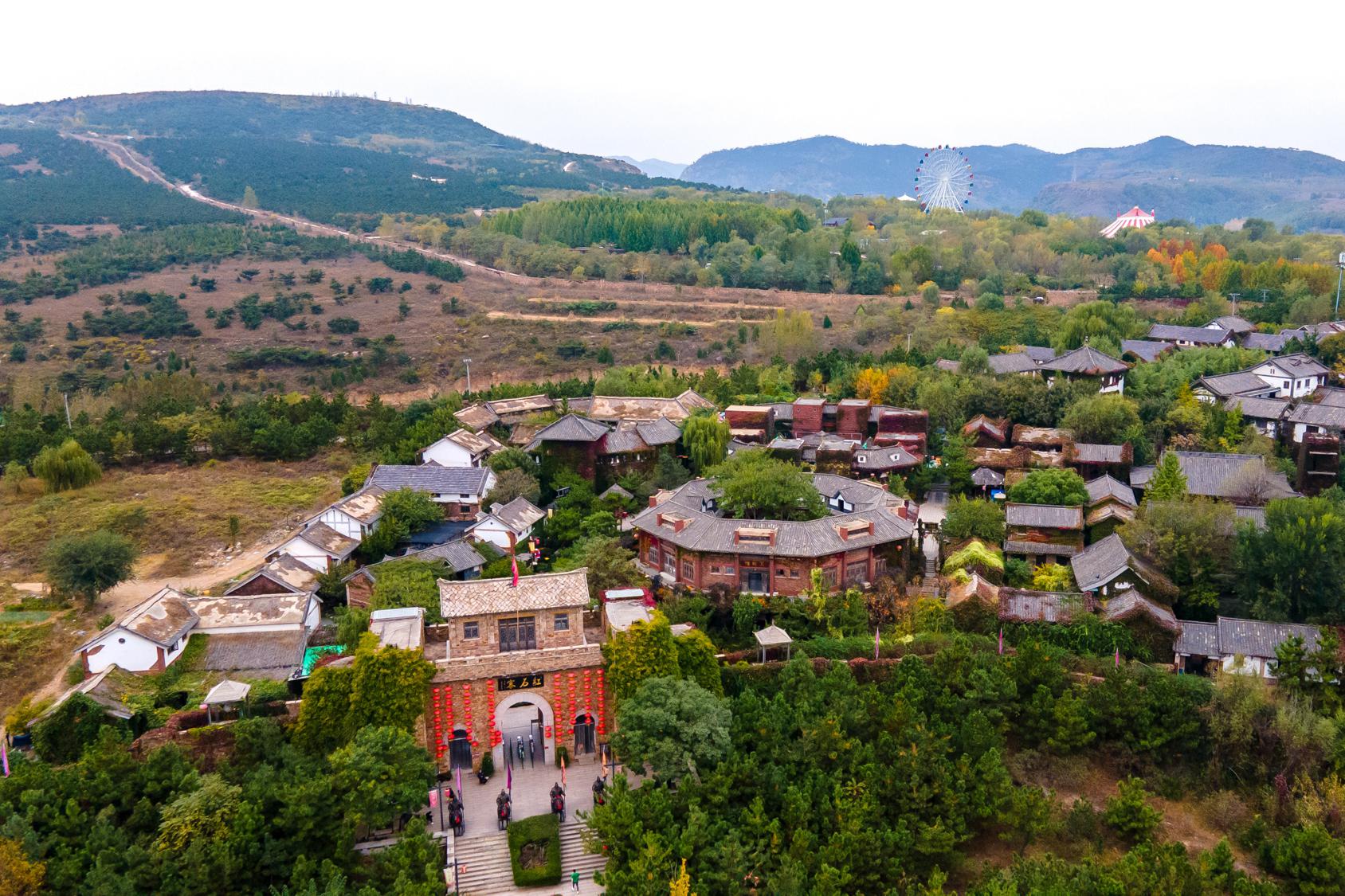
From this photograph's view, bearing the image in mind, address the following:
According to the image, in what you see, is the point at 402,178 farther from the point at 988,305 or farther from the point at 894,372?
the point at 894,372

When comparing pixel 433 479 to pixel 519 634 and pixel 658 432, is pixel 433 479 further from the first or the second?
pixel 519 634

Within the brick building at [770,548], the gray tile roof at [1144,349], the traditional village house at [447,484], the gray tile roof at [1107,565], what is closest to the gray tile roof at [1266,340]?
the gray tile roof at [1144,349]

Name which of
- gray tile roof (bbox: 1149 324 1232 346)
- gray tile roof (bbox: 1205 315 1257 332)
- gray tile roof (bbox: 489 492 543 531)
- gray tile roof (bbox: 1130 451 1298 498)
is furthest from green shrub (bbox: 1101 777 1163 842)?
gray tile roof (bbox: 1205 315 1257 332)

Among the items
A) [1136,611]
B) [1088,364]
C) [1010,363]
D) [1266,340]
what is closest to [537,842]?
[1136,611]

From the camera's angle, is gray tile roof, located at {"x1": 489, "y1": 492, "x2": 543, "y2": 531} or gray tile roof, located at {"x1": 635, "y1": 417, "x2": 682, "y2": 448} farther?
gray tile roof, located at {"x1": 635, "y1": 417, "x2": 682, "y2": 448}

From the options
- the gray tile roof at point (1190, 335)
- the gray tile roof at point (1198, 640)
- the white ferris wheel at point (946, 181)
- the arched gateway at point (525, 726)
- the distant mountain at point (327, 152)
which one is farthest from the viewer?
the distant mountain at point (327, 152)

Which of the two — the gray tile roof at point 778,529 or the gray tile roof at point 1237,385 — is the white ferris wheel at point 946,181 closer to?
the gray tile roof at point 1237,385

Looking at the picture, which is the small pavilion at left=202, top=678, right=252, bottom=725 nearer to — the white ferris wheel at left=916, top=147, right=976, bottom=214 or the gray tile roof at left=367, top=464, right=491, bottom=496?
the gray tile roof at left=367, top=464, right=491, bottom=496

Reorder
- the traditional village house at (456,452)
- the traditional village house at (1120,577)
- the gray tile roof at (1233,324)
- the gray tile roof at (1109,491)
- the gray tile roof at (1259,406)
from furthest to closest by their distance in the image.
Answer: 1. the gray tile roof at (1233,324)
2. the traditional village house at (456,452)
3. the gray tile roof at (1259,406)
4. the gray tile roof at (1109,491)
5. the traditional village house at (1120,577)
